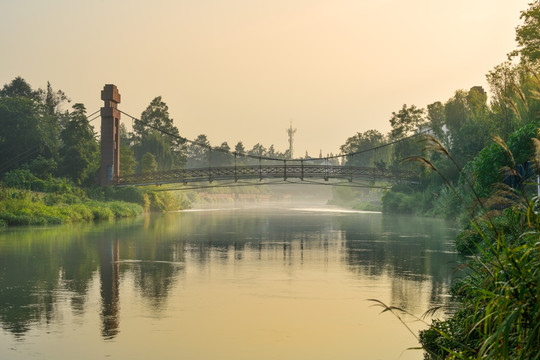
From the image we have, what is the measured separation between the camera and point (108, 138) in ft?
242

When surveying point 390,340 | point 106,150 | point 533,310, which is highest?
point 106,150

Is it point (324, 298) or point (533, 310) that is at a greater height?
point (533, 310)

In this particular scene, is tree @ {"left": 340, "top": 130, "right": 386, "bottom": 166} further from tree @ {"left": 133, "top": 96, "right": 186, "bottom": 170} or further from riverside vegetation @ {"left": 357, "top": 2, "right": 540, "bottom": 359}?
tree @ {"left": 133, "top": 96, "right": 186, "bottom": 170}

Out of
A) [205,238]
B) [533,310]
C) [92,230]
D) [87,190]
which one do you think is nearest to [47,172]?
[87,190]

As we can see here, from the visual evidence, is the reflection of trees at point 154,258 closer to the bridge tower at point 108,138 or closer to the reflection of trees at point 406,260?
the reflection of trees at point 406,260

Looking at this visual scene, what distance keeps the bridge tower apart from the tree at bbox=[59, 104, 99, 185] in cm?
176

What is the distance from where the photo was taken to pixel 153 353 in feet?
35.8

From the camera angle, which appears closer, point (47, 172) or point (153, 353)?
point (153, 353)

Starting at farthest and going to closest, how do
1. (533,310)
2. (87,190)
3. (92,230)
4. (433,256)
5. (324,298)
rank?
(87,190) < (92,230) < (433,256) < (324,298) < (533,310)

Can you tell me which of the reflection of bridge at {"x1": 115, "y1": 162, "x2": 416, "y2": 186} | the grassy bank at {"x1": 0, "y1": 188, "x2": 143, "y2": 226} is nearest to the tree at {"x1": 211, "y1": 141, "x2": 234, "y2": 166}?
the reflection of bridge at {"x1": 115, "y1": 162, "x2": 416, "y2": 186}

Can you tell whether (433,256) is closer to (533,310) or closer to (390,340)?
(390,340)

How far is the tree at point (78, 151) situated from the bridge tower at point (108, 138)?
176cm

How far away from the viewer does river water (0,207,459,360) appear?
1152 cm

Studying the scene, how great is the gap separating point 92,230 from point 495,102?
111 feet
